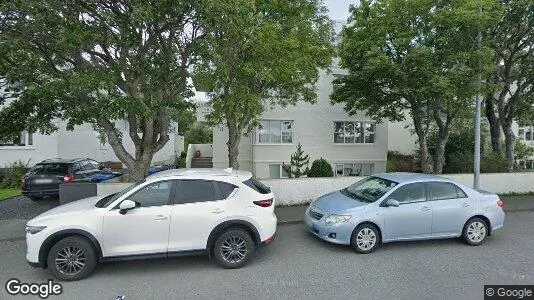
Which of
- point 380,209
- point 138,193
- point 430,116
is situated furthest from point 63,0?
point 430,116

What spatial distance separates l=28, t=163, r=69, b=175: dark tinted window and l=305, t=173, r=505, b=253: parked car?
8.71m

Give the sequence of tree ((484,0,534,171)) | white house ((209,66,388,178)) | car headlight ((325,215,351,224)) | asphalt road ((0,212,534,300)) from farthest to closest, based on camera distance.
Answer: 1. white house ((209,66,388,178))
2. tree ((484,0,534,171))
3. car headlight ((325,215,351,224))
4. asphalt road ((0,212,534,300))

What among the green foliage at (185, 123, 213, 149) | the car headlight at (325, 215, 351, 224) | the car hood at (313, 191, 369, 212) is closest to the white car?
the car headlight at (325, 215, 351, 224)

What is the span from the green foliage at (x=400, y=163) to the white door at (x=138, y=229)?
15.3 meters

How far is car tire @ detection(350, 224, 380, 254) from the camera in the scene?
6156 millimetres

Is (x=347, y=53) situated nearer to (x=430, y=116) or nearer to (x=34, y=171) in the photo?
(x=430, y=116)

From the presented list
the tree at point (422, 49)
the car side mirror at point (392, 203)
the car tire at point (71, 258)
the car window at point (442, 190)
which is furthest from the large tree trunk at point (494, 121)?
the car tire at point (71, 258)

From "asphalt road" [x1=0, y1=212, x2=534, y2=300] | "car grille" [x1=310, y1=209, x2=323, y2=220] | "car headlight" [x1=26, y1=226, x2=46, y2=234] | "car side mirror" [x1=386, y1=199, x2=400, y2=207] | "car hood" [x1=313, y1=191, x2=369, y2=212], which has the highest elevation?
"car side mirror" [x1=386, y1=199, x2=400, y2=207]

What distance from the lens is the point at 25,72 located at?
749 centimetres

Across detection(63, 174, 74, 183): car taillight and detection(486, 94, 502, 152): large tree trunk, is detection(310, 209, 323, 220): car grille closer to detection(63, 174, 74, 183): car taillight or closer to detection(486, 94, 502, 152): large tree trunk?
detection(63, 174, 74, 183): car taillight

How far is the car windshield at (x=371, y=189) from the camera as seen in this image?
6659mm

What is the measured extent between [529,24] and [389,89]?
19.0 ft

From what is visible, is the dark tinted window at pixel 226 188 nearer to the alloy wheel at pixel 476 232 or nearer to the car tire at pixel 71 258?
the car tire at pixel 71 258

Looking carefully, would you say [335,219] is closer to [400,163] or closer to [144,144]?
[144,144]
